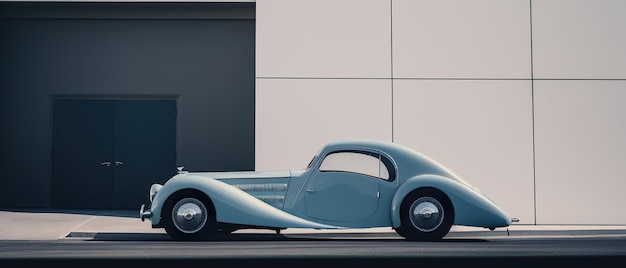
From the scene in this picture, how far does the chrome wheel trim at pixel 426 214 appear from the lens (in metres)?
11.0

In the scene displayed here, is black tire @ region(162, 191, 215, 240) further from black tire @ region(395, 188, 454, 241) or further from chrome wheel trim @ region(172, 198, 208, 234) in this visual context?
black tire @ region(395, 188, 454, 241)

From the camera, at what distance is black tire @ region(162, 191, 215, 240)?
11.0m

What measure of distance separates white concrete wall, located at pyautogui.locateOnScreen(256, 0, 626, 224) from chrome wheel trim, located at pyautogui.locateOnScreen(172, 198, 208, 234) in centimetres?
394

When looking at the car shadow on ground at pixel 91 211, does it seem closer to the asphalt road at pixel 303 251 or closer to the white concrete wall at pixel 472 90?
the white concrete wall at pixel 472 90

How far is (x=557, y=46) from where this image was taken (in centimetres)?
1526

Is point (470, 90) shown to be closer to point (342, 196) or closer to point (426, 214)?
point (426, 214)

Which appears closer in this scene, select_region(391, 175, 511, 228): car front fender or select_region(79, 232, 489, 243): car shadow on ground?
select_region(391, 175, 511, 228): car front fender

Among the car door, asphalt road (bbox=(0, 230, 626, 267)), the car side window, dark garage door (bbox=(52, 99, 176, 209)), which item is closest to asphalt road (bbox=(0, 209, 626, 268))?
asphalt road (bbox=(0, 230, 626, 267))

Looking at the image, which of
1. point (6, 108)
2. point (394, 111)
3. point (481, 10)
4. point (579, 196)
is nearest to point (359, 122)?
point (394, 111)

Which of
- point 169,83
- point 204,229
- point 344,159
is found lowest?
point 204,229

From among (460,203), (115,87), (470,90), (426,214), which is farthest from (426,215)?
(115,87)

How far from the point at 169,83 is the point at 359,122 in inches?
202

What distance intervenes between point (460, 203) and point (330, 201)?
170 cm

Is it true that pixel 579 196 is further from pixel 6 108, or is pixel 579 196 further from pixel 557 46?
pixel 6 108
